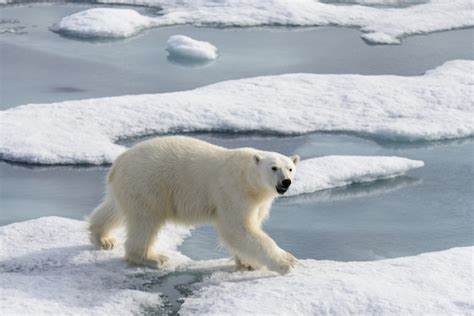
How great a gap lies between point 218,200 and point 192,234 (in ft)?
3.57

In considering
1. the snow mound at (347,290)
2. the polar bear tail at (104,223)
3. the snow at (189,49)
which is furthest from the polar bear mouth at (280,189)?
the snow at (189,49)

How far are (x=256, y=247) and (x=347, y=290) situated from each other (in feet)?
2.10

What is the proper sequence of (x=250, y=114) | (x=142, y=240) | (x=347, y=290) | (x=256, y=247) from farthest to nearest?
1. (x=250, y=114)
2. (x=142, y=240)
3. (x=256, y=247)
4. (x=347, y=290)

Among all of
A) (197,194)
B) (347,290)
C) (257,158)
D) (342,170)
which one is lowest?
(342,170)

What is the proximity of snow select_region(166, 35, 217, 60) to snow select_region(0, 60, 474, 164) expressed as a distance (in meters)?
1.38

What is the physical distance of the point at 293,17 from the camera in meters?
14.6

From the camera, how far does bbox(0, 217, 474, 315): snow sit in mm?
5301

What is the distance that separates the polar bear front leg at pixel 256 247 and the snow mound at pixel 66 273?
524 millimetres

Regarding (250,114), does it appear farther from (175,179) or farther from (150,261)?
(150,261)

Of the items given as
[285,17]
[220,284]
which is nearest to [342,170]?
[220,284]

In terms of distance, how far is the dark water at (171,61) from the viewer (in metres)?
11.2

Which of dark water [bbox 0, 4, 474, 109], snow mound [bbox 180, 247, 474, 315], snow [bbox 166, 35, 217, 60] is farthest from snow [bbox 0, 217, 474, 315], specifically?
snow [bbox 166, 35, 217, 60]

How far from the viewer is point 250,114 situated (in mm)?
9844

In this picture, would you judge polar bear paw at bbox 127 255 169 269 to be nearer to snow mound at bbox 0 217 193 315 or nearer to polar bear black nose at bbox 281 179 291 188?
snow mound at bbox 0 217 193 315
